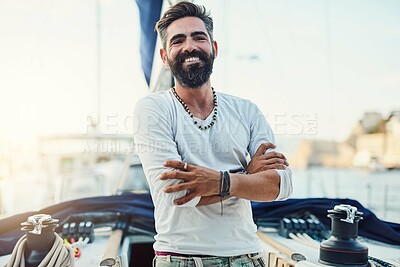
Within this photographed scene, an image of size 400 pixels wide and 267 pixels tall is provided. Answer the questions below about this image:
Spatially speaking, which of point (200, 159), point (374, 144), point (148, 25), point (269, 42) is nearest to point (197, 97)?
point (200, 159)

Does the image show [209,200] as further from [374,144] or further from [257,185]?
[374,144]

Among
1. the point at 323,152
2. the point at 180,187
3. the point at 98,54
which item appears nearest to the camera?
the point at 180,187

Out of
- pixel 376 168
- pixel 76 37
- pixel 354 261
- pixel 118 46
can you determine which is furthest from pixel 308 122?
pixel 376 168

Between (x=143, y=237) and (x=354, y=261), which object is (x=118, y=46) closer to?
(x=143, y=237)

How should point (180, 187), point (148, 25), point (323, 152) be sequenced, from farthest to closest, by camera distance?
1. point (323, 152)
2. point (148, 25)
3. point (180, 187)

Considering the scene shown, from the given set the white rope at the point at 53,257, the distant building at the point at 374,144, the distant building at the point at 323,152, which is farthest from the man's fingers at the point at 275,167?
the distant building at the point at 374,144

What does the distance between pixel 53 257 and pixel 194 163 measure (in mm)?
536

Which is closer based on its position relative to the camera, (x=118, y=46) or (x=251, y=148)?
(x=251, y=148)

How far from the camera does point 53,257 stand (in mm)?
1482

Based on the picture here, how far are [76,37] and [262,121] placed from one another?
4.56 meters

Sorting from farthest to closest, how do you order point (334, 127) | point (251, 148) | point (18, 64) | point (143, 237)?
point (334, 127), point (18, 64), point (143, 237), point (251, 148)

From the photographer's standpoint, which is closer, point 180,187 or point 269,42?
point 180,187

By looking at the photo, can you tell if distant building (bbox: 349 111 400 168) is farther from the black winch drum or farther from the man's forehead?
the man's forehead

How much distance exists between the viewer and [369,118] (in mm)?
12555
